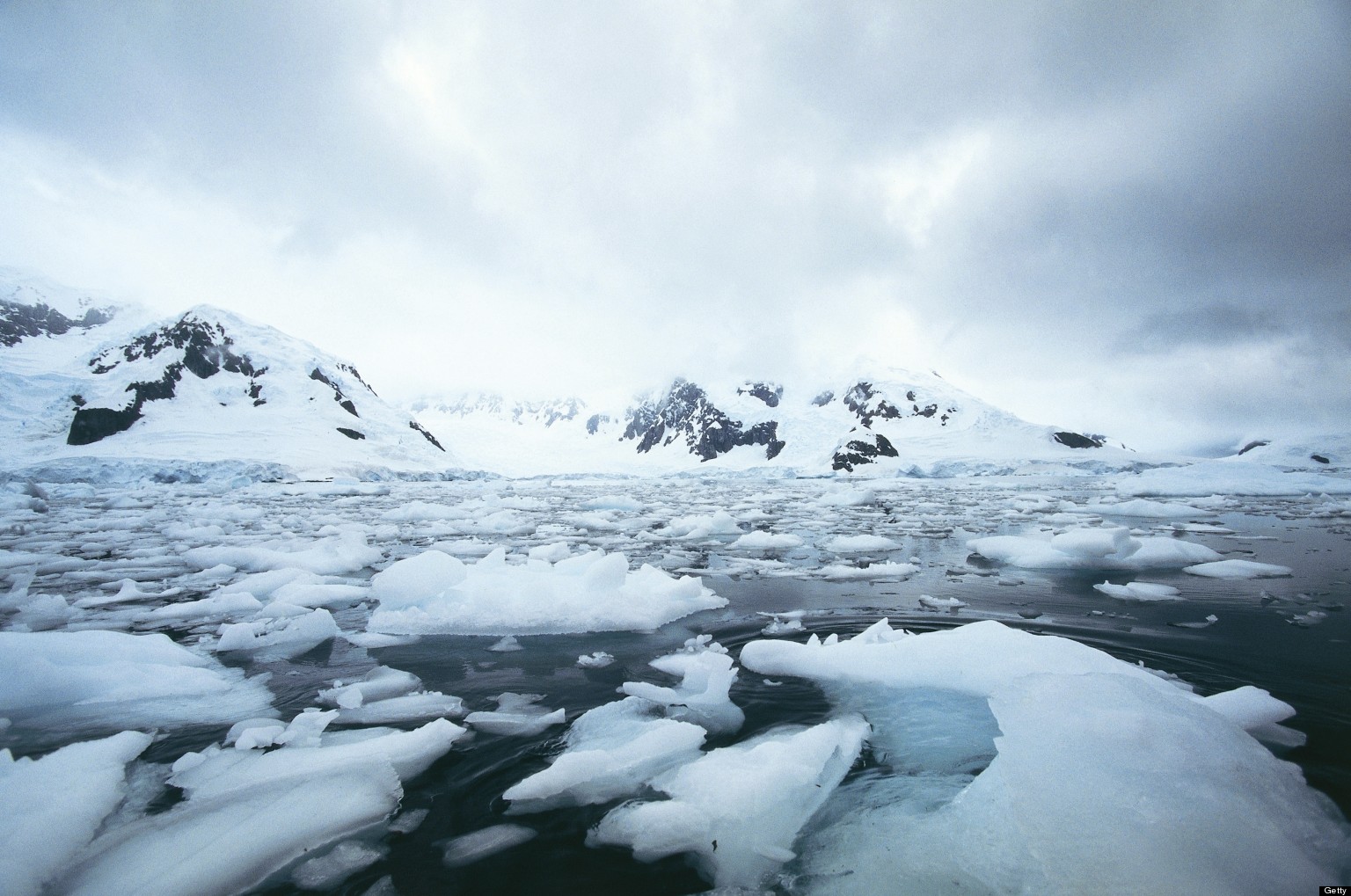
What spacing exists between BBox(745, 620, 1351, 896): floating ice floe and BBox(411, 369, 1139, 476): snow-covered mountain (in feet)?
192

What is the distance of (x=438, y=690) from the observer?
4.46 metres

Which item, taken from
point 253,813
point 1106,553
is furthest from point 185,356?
point 1106,553

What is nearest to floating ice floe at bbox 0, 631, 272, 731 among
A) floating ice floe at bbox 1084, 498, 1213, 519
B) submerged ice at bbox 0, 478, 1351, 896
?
submerged ice at bbox 0, 478, 1351, 896

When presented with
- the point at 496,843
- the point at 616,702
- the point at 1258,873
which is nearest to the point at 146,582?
the point at 616,702

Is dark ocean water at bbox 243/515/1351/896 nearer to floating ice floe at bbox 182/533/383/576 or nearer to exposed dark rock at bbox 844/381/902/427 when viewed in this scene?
floating ice floe at bbox 182/533/383/576

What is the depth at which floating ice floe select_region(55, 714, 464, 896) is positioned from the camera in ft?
7.33

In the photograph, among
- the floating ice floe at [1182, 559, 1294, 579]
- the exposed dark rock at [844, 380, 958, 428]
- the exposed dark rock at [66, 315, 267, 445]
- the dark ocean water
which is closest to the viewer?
the dark ocean water

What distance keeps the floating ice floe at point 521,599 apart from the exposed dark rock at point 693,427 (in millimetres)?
96023

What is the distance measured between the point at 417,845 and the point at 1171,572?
11081mm

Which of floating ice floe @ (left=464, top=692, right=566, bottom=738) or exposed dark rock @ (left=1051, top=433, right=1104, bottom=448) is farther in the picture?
exposed dark rock @ (left=1051, top=433, right=1104, bottom=448)

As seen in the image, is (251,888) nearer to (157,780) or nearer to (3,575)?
(157,780)

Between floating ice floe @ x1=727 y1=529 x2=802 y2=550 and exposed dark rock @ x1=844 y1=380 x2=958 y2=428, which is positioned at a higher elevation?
exposed dark rock @ x1=844 y1=380 x2=958 y2=428

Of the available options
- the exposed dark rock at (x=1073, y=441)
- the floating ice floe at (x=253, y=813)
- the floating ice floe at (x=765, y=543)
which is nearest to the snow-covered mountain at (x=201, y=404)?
the floating ice floe at (x=765, y=543)

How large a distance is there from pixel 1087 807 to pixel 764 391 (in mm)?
147702
